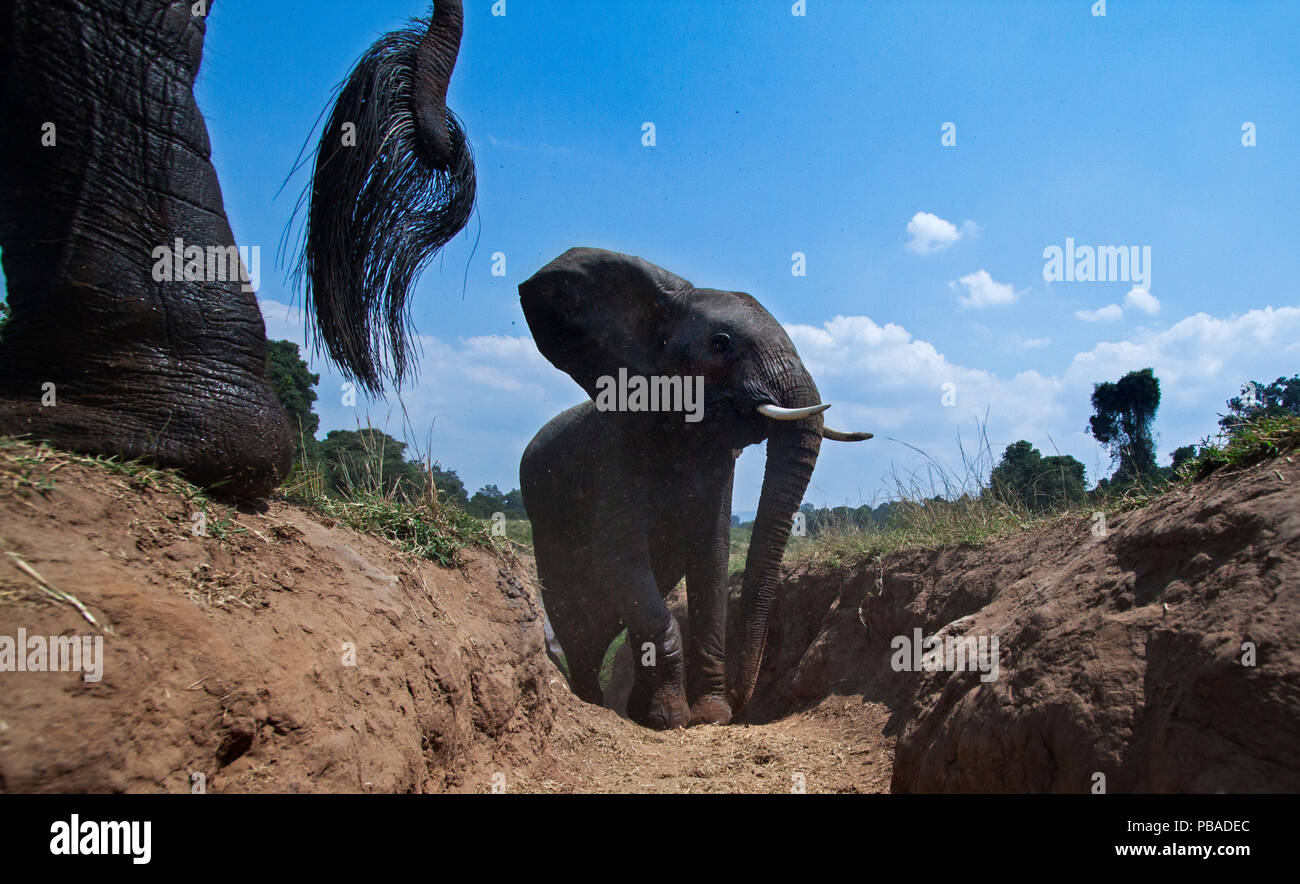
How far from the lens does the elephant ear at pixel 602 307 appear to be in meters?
7.74

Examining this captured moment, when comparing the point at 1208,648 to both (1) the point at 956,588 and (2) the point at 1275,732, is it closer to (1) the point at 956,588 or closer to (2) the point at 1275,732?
(2) the point at 1275,732

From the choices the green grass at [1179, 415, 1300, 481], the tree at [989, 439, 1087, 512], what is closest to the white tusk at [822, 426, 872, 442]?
the tree at [989, 439, 1087, 512]

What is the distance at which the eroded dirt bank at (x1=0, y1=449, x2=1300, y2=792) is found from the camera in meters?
2.25

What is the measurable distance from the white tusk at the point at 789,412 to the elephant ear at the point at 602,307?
128 cm

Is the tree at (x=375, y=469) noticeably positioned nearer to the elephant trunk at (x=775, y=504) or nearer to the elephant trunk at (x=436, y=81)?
the elephant trunk at (x=436, y=81)

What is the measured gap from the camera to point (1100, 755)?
8.86 feet

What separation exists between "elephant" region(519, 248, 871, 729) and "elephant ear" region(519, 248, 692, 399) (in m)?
0.01

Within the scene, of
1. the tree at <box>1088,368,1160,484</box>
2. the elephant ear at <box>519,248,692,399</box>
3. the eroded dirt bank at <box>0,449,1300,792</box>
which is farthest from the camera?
the tree at <box>1088,368,1160,484</box>

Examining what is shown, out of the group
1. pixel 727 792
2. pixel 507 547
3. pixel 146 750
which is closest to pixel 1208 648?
pixel 727 792

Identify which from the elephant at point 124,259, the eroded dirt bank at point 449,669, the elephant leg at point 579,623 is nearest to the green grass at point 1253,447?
the eroded dirt bank at point 449,669

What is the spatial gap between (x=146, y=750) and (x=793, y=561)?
9.00 meters

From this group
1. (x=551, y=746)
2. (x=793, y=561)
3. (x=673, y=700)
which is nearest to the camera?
(x=551, y=746)

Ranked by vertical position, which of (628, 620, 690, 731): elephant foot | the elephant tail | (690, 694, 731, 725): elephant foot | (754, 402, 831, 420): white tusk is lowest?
(690, 694, 731, 725): elephant foot

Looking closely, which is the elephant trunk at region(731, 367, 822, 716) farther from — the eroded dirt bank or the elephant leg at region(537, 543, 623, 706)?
the eroded dirt bank
